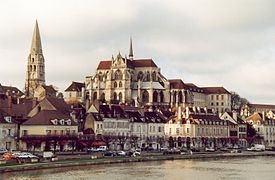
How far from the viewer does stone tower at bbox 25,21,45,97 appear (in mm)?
165125

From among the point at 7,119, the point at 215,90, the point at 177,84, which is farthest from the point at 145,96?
the point at 7,119

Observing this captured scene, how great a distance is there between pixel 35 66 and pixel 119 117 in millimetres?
90105

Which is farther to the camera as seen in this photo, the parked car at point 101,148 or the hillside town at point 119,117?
the parked car at point 101,148

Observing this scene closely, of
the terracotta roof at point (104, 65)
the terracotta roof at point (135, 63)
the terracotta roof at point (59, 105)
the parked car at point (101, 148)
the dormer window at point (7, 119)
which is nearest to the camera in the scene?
the dormer window at point (7, 119)

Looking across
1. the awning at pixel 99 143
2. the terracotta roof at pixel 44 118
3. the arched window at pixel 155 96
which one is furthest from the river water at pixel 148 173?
the arched window at pixel 155 96

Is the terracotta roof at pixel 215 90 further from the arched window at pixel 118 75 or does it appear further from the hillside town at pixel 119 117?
the arched window at pixel 118 75

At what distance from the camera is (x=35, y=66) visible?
168 metres

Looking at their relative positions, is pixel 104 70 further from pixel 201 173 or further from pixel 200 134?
pixel 201 173

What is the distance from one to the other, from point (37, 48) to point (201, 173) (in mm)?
121662

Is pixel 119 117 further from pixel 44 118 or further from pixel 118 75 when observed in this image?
pixel 118 75

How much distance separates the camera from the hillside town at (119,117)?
220 ft

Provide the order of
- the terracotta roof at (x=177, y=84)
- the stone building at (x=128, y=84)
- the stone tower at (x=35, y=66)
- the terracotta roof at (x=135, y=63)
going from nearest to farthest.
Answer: the stone building at (x=128, y=84) < the terracotta roof at (x=177, y=84) < the terracotta roof at (x=135, y=63) < the stone tower at (x=35, y=66)

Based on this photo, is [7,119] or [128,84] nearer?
[7,119]

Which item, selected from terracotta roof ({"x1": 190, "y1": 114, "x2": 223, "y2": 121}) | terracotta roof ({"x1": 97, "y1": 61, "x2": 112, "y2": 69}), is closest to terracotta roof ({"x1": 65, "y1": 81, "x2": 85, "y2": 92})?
terracotta roof ({"x1": 97, "y1": 61, "x2": 112, "y2": 69})
